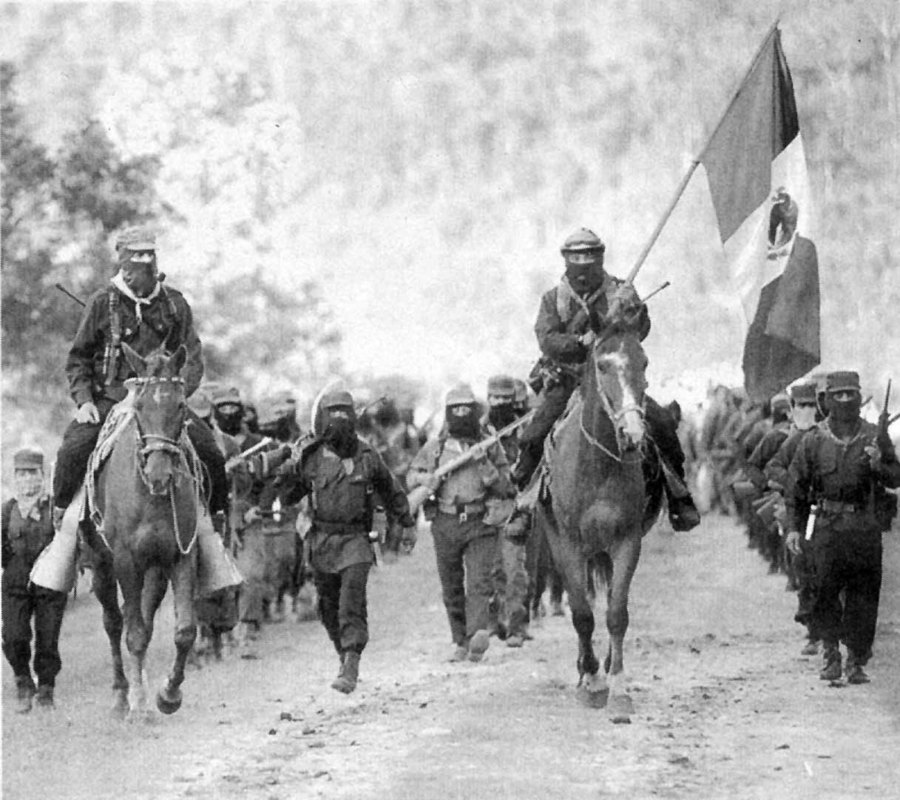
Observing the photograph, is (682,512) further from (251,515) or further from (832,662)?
(251,515)

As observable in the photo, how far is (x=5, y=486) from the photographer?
1819cm

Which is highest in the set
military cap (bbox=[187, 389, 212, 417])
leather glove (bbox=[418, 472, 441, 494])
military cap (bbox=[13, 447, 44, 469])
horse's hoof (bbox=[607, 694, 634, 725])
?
military cap (bbox=[187, 389, 212, 417])

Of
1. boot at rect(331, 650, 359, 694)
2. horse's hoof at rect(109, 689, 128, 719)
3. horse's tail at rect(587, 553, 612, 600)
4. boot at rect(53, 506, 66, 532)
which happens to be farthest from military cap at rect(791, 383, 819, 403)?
boot at rect(53, 506, 66, 532)

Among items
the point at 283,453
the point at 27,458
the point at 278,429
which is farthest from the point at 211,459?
the point at 278,429

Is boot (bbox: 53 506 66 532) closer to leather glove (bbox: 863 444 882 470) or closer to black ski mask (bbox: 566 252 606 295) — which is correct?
black ski mask (bbox: 566 252 606 295)

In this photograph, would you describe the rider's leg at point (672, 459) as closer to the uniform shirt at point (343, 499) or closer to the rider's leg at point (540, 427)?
the rider's leg at point (540, 427)

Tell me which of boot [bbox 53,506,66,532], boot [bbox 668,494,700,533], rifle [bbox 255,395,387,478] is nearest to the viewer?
boot [bbox 53,506,66,532]

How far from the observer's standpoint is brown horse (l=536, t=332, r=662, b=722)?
11.9 meters

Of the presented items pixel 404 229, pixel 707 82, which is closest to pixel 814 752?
pixel 707 82

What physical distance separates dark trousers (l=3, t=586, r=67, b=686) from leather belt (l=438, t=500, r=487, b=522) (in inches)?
143

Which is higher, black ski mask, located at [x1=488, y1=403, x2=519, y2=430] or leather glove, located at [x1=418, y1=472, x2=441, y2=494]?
black ski mask, located at [x1=488, y1=403, x2=519, y2=430]

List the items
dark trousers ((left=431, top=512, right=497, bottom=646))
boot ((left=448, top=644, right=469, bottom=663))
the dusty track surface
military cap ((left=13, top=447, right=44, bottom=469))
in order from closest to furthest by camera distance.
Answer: the dusty track surface < military cap ((left=13, top=447, right=44, bottom=469)) < boot ((left=448, top=644, right=469, bottom=663)) < dark trousers ((left=431, top=512, right=497, bottom=646))

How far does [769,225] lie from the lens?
1313 centimetres

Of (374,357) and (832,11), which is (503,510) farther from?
(374,357)
